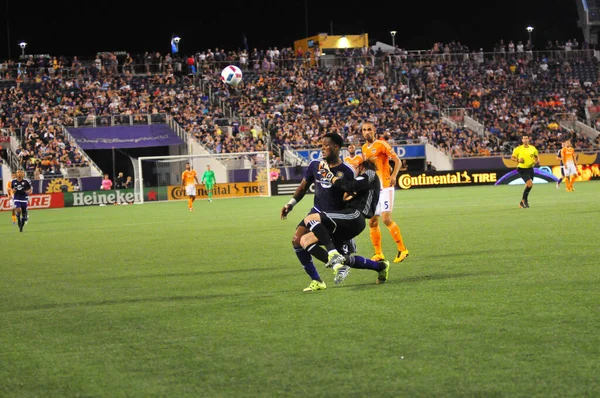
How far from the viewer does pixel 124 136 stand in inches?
1934

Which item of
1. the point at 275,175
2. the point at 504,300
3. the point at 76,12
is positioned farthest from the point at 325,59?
the point at 504,300

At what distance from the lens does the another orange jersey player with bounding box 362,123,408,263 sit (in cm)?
1252

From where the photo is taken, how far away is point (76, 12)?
70.2m

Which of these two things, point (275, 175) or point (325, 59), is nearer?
point (275, 175)

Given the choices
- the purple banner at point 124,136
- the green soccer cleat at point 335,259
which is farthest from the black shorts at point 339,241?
the purple banner at point 124,136

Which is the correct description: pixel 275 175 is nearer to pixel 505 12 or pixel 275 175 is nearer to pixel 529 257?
pixel 529 257

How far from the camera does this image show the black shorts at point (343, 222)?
9508mm

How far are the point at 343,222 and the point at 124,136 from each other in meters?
41.1

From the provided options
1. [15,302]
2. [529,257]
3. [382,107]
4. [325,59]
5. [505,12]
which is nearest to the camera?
[15,302]

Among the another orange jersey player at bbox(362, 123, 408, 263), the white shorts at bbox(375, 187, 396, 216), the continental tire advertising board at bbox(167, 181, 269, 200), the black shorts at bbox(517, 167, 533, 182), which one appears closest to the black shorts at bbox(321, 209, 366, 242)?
the another orange jersey player at bbox(362, 123, 408, 263)

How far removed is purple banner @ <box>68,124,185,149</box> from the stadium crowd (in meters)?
0.77

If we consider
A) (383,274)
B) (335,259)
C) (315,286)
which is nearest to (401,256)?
(383,274)

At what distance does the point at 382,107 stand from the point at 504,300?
47.2 m

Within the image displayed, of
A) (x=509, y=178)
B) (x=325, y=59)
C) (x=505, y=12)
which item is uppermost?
(x=505, y=12)
